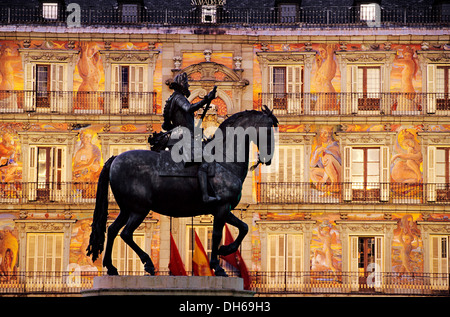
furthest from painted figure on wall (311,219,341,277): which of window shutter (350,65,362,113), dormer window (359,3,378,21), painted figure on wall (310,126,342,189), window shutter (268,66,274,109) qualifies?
dormer window (359,3,378,21)

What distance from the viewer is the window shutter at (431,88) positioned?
41188 mm

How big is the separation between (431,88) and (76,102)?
44.1 ft

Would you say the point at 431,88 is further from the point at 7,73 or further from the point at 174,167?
the point at 174,167

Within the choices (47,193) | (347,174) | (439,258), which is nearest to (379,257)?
(439,258)

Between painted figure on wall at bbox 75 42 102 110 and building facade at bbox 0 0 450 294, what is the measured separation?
5 centimetres

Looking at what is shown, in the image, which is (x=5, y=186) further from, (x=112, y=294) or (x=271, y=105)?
(x=112, y=294)

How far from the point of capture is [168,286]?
54.3 ft

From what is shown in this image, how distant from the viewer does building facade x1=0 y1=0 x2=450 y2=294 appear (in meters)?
40.3

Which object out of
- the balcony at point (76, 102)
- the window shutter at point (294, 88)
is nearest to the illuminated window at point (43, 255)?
the balcony at point (76, 102)

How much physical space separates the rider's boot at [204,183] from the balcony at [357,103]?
24058 mm

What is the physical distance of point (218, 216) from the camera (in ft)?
57.2

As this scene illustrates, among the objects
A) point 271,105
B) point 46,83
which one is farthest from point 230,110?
point 46,83

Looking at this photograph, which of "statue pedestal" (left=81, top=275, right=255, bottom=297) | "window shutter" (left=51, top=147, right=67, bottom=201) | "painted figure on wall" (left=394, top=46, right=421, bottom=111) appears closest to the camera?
"statue pedestal" (left=81, top=275, right=255, bottom=297)

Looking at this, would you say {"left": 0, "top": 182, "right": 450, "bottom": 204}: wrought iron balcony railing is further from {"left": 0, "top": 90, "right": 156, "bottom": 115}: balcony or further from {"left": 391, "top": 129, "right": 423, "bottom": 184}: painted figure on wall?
{"left": 0, "top": 90, "right": 156, "bottom": 115}: balcony
